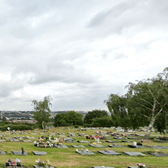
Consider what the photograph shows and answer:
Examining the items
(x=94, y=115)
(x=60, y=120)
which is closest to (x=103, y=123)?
(x=60, y=120)

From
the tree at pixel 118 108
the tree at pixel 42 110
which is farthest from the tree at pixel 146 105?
the tree at pixel 42 110

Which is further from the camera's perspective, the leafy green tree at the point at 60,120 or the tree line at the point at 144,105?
the leafy green tree at the point at 60,120

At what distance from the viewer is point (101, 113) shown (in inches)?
2830

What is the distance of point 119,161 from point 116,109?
16639 mm

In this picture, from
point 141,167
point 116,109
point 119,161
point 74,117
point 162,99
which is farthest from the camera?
point 74,117

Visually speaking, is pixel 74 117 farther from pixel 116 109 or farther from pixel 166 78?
pixel 166 78

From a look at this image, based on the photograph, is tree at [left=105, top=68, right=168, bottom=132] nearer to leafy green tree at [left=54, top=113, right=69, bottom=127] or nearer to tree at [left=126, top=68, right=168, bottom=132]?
tree at [left=126, top=68, right=168, bottom=132]

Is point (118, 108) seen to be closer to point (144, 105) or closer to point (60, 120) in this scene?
point (144, 105)

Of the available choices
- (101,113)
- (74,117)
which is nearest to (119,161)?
(74,117)

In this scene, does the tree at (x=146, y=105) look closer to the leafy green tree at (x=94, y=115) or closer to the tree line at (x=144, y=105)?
the tree line at (x=144, y=105)

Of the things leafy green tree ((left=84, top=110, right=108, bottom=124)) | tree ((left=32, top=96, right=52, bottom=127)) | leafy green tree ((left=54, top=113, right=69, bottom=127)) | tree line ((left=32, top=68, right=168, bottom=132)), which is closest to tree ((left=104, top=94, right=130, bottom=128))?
tree line ((left=32, top=68, right=168, bottom=132))

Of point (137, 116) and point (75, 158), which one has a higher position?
point (137, 116)

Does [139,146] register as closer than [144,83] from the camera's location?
Yes

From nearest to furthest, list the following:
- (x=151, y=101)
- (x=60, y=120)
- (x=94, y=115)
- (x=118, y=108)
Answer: (x=151, y=101), (x=118, y=108), (x=60, y=120), (x=94, y=115)
